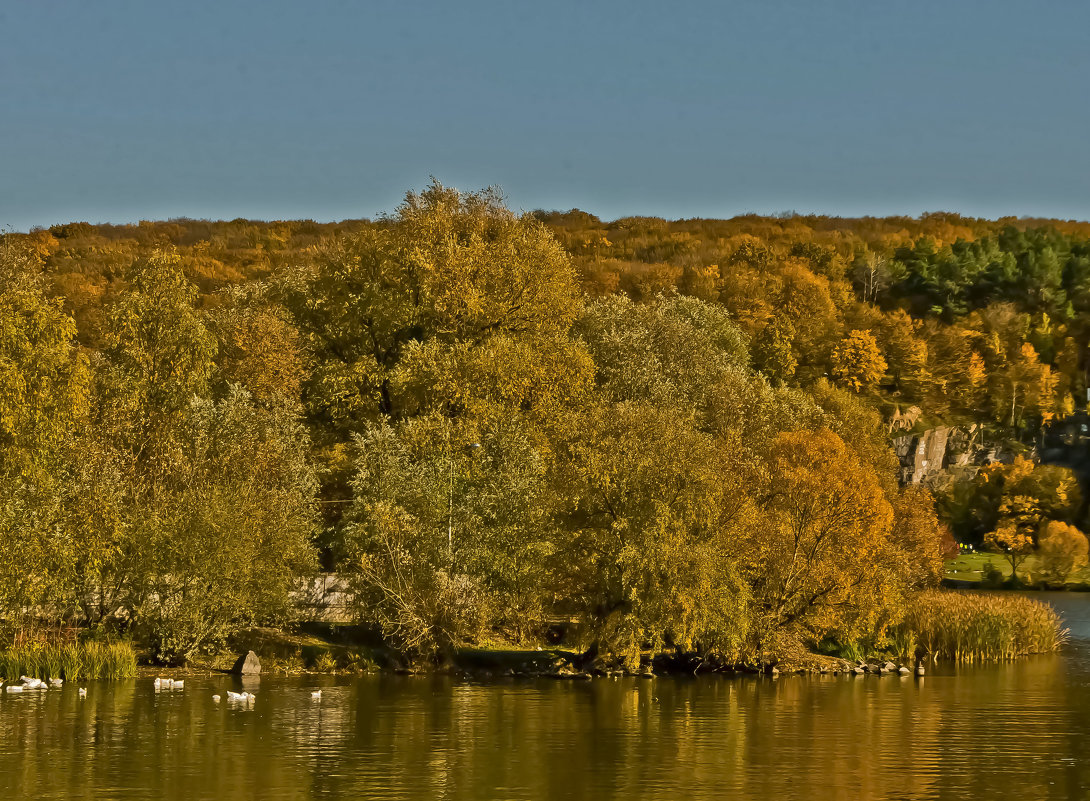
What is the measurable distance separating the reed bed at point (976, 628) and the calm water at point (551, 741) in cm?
849

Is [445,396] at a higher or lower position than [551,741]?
higher

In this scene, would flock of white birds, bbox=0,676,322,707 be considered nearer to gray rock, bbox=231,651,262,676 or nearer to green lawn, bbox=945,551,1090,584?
gray rock, bbox=231,651,262,676

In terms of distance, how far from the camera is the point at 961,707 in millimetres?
43844

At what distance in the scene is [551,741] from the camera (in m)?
36.2

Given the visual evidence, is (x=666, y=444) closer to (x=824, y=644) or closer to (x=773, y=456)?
(x=773, y=456)

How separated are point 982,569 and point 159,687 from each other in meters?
87.0

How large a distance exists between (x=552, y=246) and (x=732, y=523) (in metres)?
25.0

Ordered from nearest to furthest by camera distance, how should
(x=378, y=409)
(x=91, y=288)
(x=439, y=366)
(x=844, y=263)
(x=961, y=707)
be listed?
(x=961, y=707)
(x=439, y=366)
(x=378, y=409)
(x=91, y=288)
(x=844, y=263)

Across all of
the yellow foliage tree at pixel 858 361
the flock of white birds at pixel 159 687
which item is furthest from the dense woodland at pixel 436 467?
the yellow foliage tree at pixel 858 361

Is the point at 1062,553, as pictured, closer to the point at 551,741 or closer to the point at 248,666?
the point at 248,666

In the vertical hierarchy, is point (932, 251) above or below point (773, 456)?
above

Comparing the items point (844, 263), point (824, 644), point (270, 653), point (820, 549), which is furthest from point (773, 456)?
point (844, 263)

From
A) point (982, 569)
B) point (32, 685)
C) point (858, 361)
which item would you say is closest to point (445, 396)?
point (32, 685)

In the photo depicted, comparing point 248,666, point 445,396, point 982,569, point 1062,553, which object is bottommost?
point 248,666
